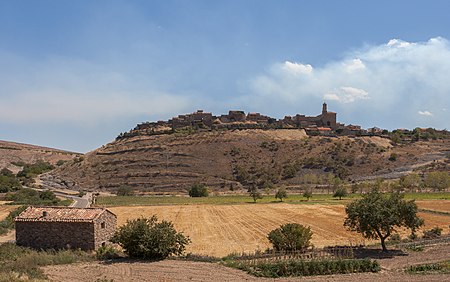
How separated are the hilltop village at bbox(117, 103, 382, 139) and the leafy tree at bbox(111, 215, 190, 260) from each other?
12385 cm

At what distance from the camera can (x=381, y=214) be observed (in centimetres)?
3322

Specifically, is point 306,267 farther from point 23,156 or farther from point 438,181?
point 23,156

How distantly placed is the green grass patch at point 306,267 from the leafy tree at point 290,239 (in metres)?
4.75

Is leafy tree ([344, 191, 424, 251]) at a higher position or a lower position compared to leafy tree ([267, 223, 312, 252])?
higher

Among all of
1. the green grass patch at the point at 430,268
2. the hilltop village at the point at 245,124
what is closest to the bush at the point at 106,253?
the green grass patch at the point at 430,268

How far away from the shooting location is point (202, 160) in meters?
128

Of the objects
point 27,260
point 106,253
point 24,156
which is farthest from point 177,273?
point 24,156

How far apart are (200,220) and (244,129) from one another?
100 metres

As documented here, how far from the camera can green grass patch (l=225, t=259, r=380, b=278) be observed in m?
26.4

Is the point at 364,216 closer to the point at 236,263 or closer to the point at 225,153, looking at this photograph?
the point at 236,263

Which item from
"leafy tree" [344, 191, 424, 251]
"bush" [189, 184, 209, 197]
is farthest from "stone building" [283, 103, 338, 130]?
"leafy tree" [344, 191, 424, 251]

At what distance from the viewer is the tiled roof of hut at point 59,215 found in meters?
32.7

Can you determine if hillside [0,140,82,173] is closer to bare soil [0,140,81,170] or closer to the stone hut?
bare soil [0,140,81,170]

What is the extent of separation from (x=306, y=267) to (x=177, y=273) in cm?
771
